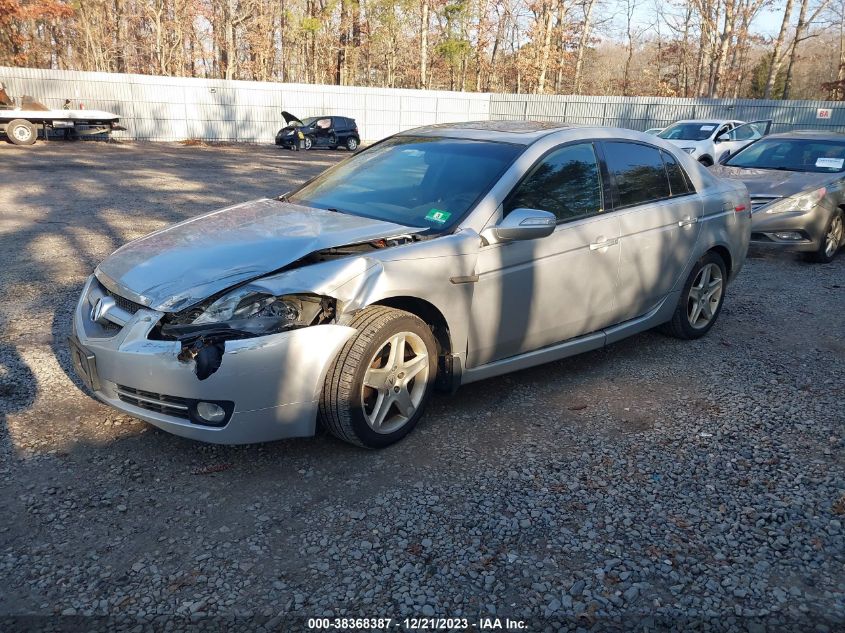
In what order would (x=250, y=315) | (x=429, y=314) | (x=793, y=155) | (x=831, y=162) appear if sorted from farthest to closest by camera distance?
1. (x=793, y=155)
2. (x=831, y=162)
3. (x=429, y=314)
4. (x=250, y=315)

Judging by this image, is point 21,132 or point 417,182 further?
point 21,132

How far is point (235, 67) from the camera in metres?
44.1

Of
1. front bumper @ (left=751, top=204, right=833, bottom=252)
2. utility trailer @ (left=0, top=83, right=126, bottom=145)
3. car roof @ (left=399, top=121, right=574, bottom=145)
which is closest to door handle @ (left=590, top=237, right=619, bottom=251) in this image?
car roof @ (left=399, top=121, right=574, bottom=145)

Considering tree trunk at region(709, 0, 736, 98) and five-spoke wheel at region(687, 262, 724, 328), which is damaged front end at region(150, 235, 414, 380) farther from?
tree trunk at region(709, 0, 736, 98)

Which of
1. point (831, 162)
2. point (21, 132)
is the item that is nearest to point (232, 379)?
point (831, 162)

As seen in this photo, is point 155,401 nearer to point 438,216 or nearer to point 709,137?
point 438,216

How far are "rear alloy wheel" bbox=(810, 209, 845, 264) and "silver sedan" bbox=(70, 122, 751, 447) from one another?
4.20 meters

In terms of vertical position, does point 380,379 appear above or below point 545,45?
below

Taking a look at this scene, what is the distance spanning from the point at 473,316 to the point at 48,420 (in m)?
2.41

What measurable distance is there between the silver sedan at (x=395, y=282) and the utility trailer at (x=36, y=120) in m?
21.0

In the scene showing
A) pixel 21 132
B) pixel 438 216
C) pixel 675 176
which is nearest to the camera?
pixel 438 216

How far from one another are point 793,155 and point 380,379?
8.33 m

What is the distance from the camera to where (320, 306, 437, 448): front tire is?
3.25 m

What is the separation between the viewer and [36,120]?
71.9 ft
